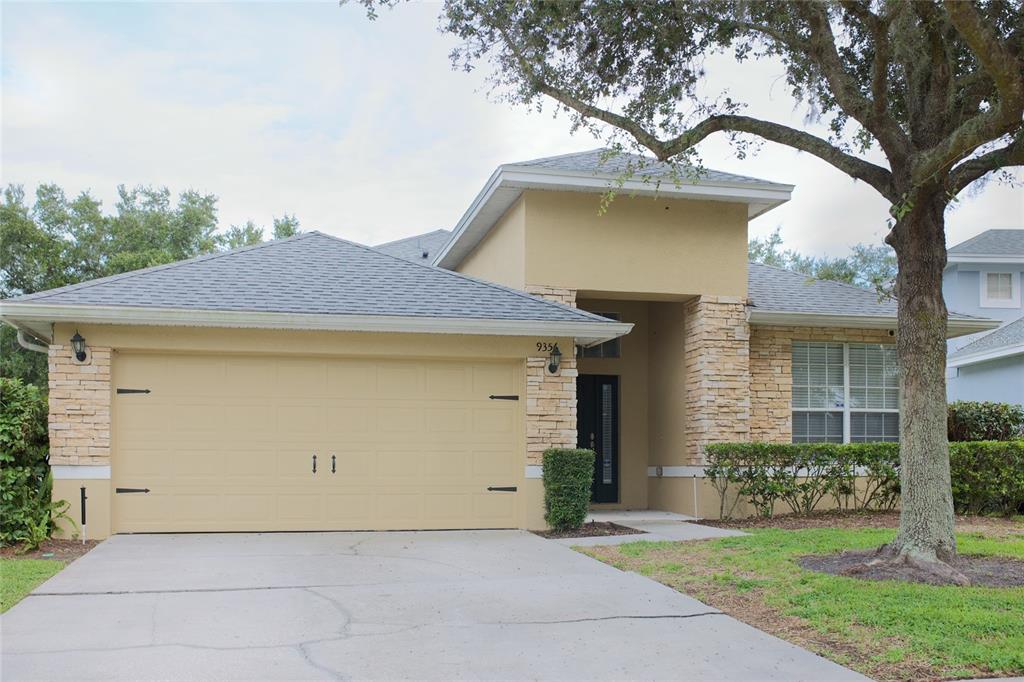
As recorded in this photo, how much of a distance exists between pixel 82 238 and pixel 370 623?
2836 cm

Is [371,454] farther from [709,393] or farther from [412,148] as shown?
[412,148]

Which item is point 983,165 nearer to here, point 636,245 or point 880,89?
point 880,89

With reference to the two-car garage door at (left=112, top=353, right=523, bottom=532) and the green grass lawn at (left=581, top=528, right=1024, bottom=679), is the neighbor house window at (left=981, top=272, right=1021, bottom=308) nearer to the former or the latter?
the green grass lawn at (left=581, top=528, right=1024, bottom=679)

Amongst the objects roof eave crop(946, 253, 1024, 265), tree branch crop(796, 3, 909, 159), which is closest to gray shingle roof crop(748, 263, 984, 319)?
tree branch crop(796, 3, 909, 159)

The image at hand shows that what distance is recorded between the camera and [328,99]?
18.6 m

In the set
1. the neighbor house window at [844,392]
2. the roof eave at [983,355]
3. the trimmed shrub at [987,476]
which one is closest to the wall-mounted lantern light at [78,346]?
the neighbor house window at [844,392]

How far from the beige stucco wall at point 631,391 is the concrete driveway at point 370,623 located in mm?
5527

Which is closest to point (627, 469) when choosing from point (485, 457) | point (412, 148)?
point (485, 457)

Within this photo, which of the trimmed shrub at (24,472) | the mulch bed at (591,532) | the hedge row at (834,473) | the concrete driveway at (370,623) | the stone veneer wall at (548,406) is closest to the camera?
the concrete driveway at (370,623)

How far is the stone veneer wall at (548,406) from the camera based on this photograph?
12.2 m

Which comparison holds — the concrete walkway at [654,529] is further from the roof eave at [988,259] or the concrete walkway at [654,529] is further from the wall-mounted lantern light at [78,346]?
the roof eave at [988,259]

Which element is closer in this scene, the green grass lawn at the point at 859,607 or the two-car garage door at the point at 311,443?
the green grass lawn at the point at 859,607

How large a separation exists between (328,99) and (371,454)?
375 inches

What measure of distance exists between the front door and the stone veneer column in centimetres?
169
